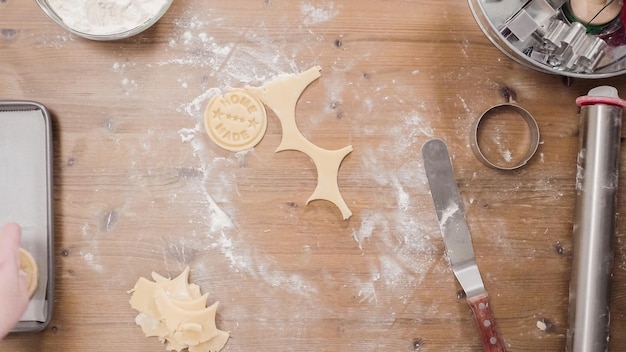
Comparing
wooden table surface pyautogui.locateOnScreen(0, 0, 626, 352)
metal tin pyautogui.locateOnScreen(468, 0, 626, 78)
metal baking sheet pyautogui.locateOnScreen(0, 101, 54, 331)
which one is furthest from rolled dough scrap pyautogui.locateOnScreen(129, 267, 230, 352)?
metal tin pyautogui.locateOnScreen(468, 0, 626, 78)

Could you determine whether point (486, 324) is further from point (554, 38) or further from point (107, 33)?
point (107, 33)

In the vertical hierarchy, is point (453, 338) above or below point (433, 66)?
below

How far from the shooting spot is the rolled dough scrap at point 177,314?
92 cm

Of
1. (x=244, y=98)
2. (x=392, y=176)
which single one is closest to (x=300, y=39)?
(x=244, y=98)

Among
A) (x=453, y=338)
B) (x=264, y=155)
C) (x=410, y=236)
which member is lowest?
(x=453, y=338)

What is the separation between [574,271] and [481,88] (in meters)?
0.32

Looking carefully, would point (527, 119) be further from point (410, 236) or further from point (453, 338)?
point (453, 338)

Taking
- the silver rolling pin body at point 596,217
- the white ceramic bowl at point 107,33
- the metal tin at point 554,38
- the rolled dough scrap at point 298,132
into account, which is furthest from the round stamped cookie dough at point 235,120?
the silver rolling pin body at point 596,217

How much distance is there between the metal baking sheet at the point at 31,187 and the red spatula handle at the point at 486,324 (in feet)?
2.11

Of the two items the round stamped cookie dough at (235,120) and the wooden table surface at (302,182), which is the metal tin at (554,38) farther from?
the round stamped cookie dough at (235,120)

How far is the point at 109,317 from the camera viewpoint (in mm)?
945

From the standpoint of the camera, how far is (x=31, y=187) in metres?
0.93

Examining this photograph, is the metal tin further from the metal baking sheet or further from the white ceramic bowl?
the metal baking sheet

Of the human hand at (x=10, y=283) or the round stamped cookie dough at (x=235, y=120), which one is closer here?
the human hand at (x=10, y=283)
